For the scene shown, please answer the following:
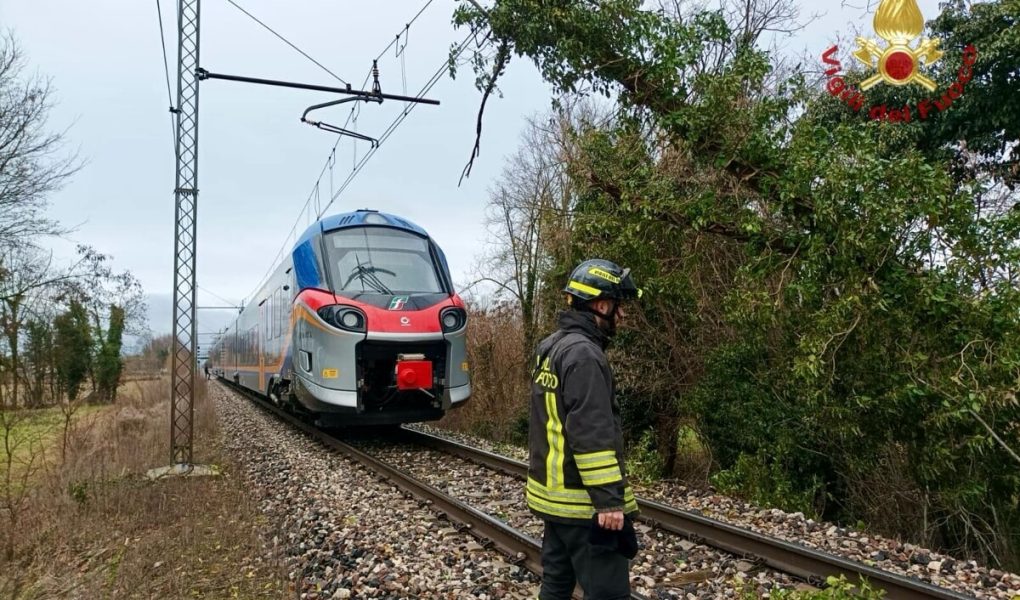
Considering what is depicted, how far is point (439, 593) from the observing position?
15.8 feet

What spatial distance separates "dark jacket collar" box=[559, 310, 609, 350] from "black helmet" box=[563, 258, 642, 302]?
3.1 inches

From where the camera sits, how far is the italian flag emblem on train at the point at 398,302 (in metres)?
10.4

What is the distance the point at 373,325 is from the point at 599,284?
742cm

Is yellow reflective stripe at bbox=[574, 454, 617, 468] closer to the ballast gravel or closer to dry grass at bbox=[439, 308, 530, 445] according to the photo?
the ballast gravel

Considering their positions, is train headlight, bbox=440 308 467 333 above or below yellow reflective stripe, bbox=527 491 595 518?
above

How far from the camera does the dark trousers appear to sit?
9.70 feet

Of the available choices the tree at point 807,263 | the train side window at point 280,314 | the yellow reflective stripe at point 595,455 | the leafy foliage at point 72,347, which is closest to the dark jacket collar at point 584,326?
the yellow reflective stripe at point 595,455

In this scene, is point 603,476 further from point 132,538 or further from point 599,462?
point 132,538

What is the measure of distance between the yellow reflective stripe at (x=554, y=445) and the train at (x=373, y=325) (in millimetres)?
7328

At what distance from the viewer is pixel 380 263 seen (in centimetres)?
1099

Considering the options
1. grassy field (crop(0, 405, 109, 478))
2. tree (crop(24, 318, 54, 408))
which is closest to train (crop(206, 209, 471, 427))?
grassy field (crop(0, 405, 109, 478))

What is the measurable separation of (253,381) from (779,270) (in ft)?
46.5

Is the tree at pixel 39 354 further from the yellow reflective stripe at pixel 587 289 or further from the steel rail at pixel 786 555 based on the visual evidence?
the yellow reflective stripe at pixel 587 289

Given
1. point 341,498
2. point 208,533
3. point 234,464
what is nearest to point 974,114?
point 341,498
